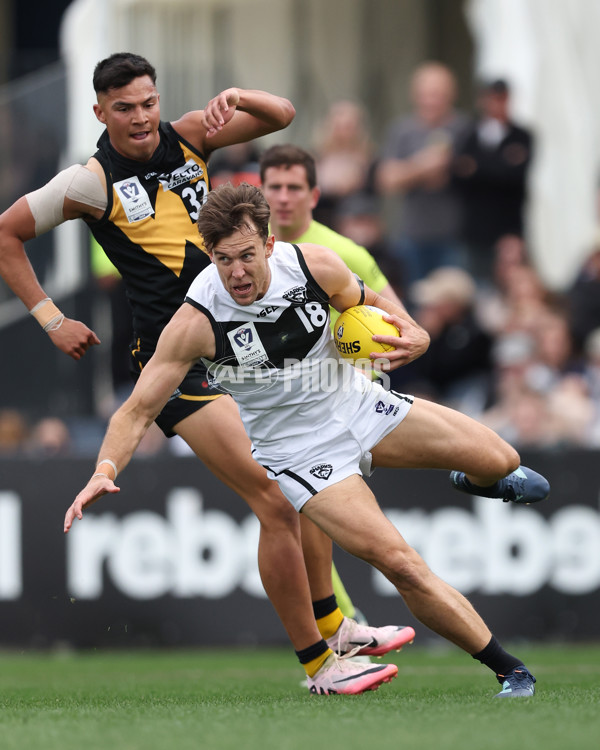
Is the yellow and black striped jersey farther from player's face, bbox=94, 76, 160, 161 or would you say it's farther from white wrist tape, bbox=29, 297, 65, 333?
white wrist tape, bbox=29, 297, 65, 333

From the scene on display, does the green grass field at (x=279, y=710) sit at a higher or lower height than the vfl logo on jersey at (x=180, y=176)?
lower

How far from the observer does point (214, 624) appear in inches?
425

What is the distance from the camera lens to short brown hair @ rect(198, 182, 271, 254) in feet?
19.9

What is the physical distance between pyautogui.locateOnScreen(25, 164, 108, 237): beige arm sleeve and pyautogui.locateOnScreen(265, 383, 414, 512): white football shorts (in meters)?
1.62

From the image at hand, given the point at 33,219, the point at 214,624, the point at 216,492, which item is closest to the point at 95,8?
the point at 216,492

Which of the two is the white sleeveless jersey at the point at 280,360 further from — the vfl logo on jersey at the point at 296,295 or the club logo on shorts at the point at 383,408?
the club logo on shorts at the point at 383,408

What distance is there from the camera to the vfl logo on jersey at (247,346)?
248 inches

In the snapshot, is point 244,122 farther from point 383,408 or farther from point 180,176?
point 383,408

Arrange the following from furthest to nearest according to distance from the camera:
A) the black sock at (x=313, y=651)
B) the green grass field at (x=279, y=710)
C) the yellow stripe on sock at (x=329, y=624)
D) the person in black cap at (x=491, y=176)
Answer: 1. the person in black cap at (x=491, y=176)
2. the yellow stripe on sock at (x=329, y=624)
3. the black sock at (x=313, y=651)
4. the green grass field at (x=279, y=710)

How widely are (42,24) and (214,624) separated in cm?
1102

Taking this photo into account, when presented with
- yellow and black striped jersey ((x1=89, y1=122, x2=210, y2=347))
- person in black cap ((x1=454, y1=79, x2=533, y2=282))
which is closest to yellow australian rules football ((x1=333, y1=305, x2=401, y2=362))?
yellow and black striped jersey ((x1=89, y1=122, x2=210, y2=347))

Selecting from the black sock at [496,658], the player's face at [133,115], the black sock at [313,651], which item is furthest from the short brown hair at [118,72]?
the black sock at [496,658]

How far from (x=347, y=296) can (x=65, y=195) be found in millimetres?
1515

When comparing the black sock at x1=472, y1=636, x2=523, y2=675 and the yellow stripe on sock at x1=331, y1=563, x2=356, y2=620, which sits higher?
the black sock at x1=472, y1=636, x2=523, y2=675
